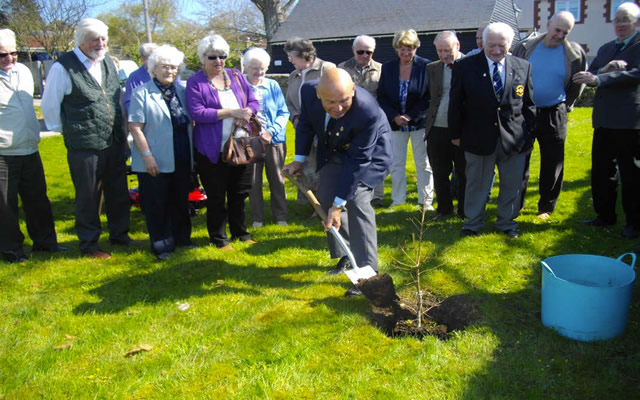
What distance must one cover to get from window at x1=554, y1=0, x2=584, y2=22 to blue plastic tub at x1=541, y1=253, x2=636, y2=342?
33262 mm

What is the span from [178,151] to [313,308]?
6.82ft

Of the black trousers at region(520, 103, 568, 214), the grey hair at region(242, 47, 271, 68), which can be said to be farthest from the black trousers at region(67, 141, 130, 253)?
the black trousers at region(520, 103, 568, 214)

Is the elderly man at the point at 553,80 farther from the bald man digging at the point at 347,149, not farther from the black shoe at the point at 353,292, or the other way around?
the black shoe at the point at 353,292

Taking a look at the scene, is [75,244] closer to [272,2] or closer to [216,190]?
[216,190]

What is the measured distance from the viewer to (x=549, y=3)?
32.1 meters

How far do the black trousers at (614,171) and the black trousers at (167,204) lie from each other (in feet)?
13.7

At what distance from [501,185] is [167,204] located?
3.37 metres

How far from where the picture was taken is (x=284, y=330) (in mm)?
3512

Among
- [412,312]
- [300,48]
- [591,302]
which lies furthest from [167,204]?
[591,302]

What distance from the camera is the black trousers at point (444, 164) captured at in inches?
221

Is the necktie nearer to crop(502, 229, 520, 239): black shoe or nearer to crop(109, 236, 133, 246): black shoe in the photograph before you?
crop(502, 229, 520, 239): black shoe

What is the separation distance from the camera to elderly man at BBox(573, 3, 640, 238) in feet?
15.5

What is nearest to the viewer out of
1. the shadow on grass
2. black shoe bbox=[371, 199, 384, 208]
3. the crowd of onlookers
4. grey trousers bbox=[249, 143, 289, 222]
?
the shadow on grass

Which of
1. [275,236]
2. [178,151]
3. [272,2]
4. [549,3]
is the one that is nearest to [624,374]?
[275,236]
